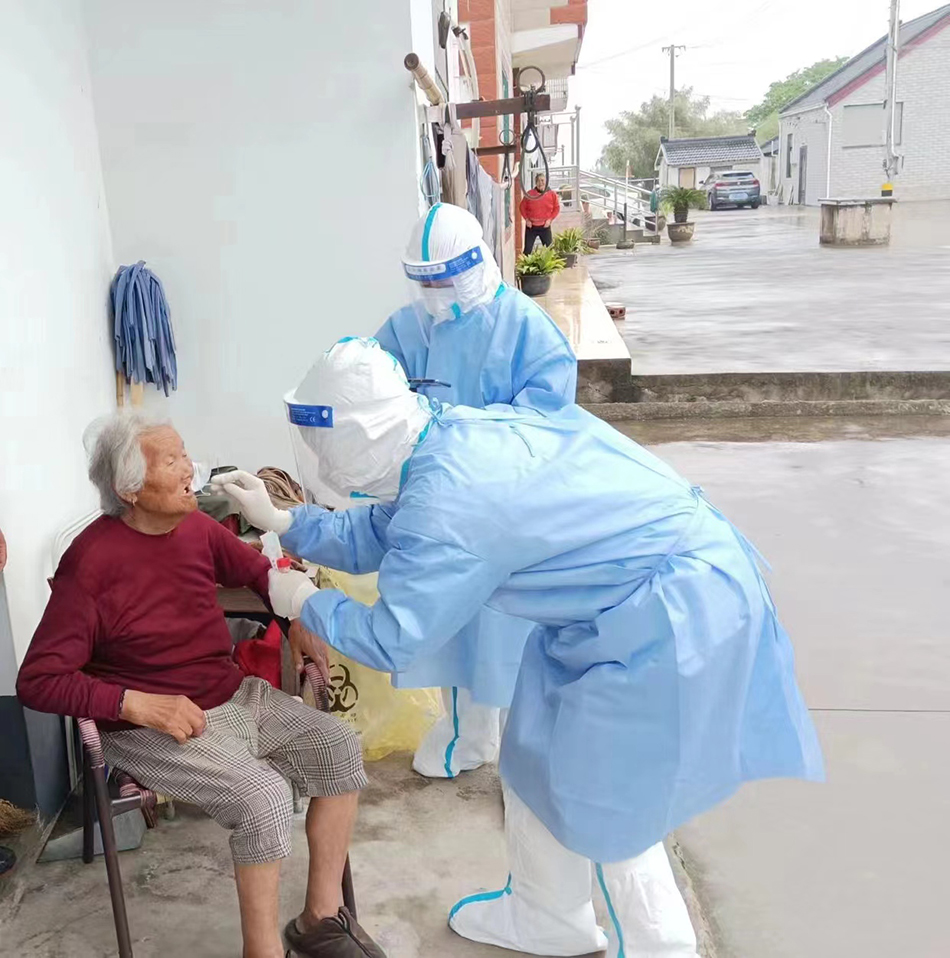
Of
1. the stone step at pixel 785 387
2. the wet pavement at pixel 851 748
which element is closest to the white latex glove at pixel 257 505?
the wet pavement at pixel 851 748

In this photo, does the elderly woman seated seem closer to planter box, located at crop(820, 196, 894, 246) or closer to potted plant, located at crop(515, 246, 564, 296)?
potted plant, located at crop(515, 246, 564, 296)

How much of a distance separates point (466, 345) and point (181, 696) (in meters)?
1.34

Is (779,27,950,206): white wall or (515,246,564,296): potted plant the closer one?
(515,246,564,296): potted plant

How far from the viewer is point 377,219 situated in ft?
12.3

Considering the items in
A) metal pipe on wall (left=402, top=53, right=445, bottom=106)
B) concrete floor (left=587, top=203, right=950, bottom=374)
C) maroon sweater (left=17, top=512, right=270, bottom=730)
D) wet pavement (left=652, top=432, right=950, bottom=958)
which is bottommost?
wet pavement (left=652, top=432, right=950, bottom=958)

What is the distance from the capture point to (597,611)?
5.91ft

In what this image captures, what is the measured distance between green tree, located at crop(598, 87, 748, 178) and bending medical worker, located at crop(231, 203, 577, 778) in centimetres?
6146

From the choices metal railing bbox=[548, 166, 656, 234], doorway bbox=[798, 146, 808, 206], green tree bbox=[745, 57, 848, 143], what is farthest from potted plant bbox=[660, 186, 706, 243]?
green tree bbox=[745, 57, 848, 143]

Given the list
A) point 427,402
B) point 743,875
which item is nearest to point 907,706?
point 743,875

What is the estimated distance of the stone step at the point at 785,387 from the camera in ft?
25.1

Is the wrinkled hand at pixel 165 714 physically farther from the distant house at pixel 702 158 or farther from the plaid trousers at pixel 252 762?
the distant house at pixel 702 158

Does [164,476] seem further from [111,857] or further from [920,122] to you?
[920,122]

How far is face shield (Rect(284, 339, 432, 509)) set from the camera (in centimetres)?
181

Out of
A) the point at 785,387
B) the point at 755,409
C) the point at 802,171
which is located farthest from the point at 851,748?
the point at 802,171
